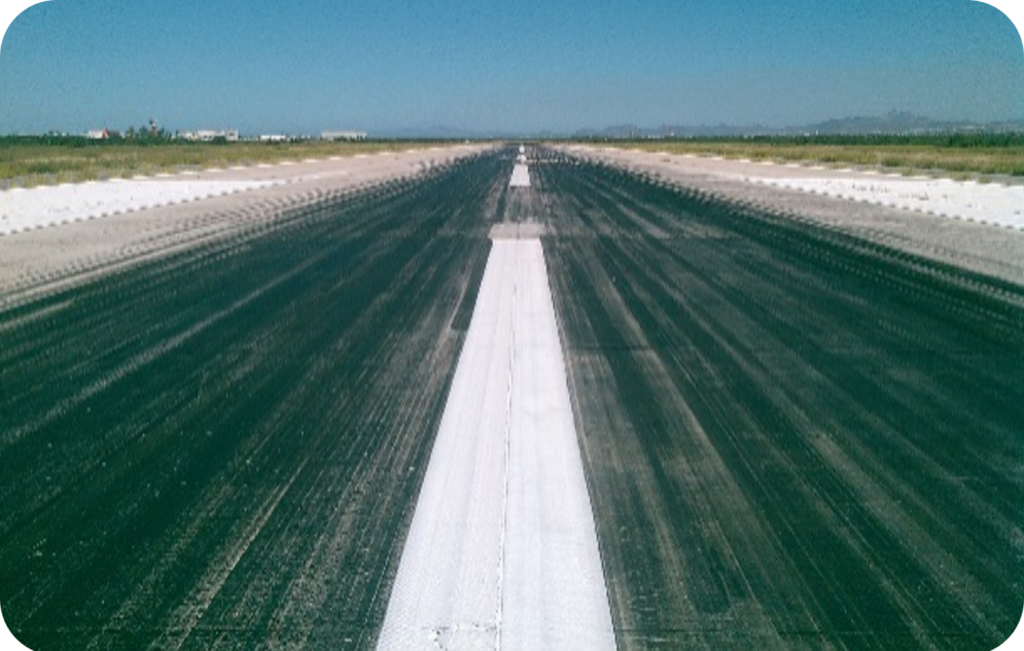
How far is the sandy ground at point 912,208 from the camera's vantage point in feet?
36.5

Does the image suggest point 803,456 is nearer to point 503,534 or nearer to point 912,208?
point 503,534

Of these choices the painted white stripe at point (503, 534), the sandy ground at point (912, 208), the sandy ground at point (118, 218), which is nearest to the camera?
the painted white stripe at point (503, 534)

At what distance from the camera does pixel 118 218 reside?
15430 mm

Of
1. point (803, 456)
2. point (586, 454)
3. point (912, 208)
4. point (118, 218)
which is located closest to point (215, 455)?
point (586, 454)

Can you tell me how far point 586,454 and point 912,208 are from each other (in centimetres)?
1631

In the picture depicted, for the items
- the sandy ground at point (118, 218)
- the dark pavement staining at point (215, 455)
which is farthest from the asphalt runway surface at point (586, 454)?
the sandy ground at point (118, 218)

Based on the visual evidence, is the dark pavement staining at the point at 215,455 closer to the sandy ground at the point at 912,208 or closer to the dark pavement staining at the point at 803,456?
the dark pavement staining at the point at 803,456

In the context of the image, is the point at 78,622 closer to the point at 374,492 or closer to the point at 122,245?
the point at 374,492

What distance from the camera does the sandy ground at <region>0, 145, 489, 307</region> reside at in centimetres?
998

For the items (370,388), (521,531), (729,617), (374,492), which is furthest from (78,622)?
(370,388)

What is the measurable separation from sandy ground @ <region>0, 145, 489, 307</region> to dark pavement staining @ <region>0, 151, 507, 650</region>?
1.84 m

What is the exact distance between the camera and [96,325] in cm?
680

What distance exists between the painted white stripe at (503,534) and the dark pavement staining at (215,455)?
0.38ft

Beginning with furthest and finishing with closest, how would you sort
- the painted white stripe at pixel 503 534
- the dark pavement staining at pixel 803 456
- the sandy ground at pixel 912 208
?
the sandy ground at pixel 912 208
the dark pavement staining at pixel 803 456
the painted white stripe at pixel 503 534
